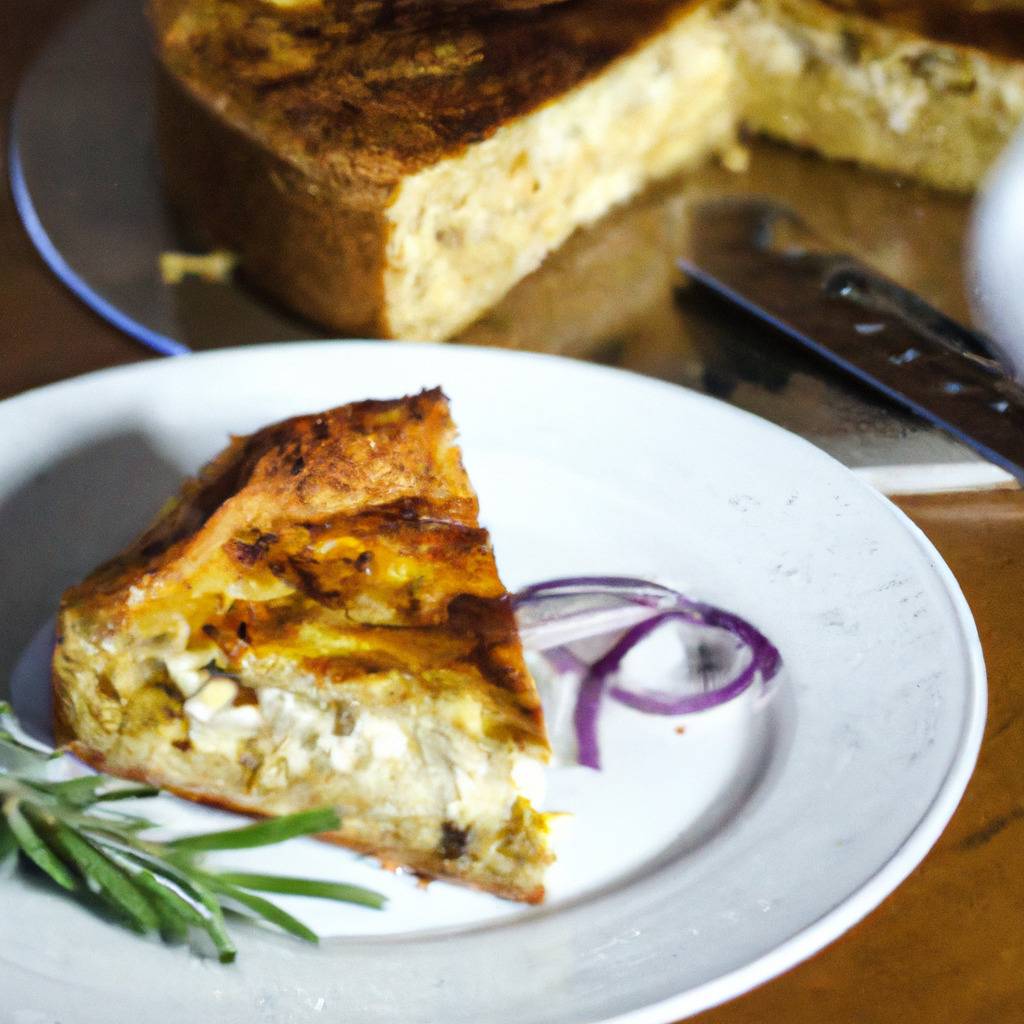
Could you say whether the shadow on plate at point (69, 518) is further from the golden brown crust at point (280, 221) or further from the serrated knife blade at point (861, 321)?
the serrated knife blade at point (861, 321)

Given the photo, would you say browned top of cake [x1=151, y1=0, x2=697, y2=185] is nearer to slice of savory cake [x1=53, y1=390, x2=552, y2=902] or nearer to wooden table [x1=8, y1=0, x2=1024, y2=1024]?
slice of savory cake [x1=53, y1=390, x2=552, y2=902]

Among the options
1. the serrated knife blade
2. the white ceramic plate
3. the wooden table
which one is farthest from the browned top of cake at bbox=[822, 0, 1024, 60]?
the white ceramic plate

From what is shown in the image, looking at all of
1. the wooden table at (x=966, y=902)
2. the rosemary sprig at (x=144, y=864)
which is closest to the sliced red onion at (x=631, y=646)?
the wooden table at (x=966, y=902)

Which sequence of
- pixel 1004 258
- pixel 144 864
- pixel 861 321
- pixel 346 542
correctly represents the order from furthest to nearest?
pixel 861 321 < pixel 1004 258 < pixel 346 542 < pixel 144 864

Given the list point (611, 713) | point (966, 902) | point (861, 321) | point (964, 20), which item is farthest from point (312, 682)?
point (964, 20)

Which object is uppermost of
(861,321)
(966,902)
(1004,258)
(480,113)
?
(480,113)

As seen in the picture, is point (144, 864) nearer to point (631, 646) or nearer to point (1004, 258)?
point (631, 646)

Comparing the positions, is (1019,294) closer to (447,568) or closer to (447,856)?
(447,568)
